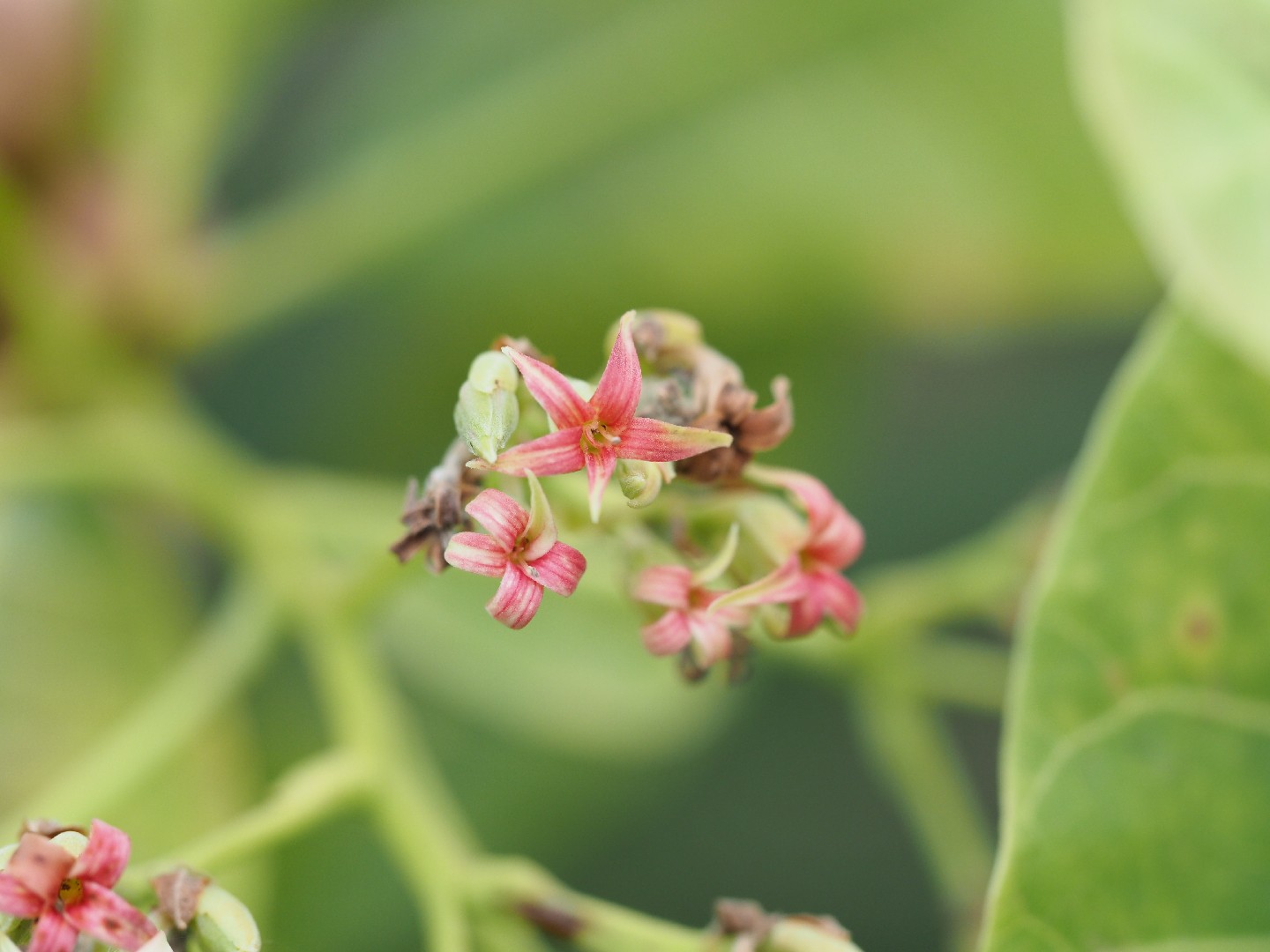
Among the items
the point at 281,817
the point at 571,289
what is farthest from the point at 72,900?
the point at 571,289

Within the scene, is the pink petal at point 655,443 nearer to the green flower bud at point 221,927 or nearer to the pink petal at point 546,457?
the pink petal at point 546,457

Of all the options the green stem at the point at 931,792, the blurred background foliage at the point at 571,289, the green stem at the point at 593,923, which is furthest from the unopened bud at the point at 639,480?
the blurred background foliage at the point at 571,289

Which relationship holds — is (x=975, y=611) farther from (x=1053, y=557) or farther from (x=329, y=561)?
(x=329, y=561)

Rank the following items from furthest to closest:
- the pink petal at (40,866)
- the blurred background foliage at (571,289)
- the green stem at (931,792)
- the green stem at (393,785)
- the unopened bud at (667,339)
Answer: the blurred background foliage at (571,289) → the green stem at (931,792) → the green stem at (393,785) → the unopened bud at (667,339) → the pink petal at (40,866)

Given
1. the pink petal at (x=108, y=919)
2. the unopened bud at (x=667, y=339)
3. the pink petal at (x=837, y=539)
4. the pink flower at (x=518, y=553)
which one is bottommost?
the pink petal at (x=108, y=919)

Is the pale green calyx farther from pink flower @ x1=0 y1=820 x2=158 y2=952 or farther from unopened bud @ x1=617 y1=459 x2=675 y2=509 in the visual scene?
pink flower @ x1=0 y1=820 x2=158 y2=952

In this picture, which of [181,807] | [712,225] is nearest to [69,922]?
[181,807]
